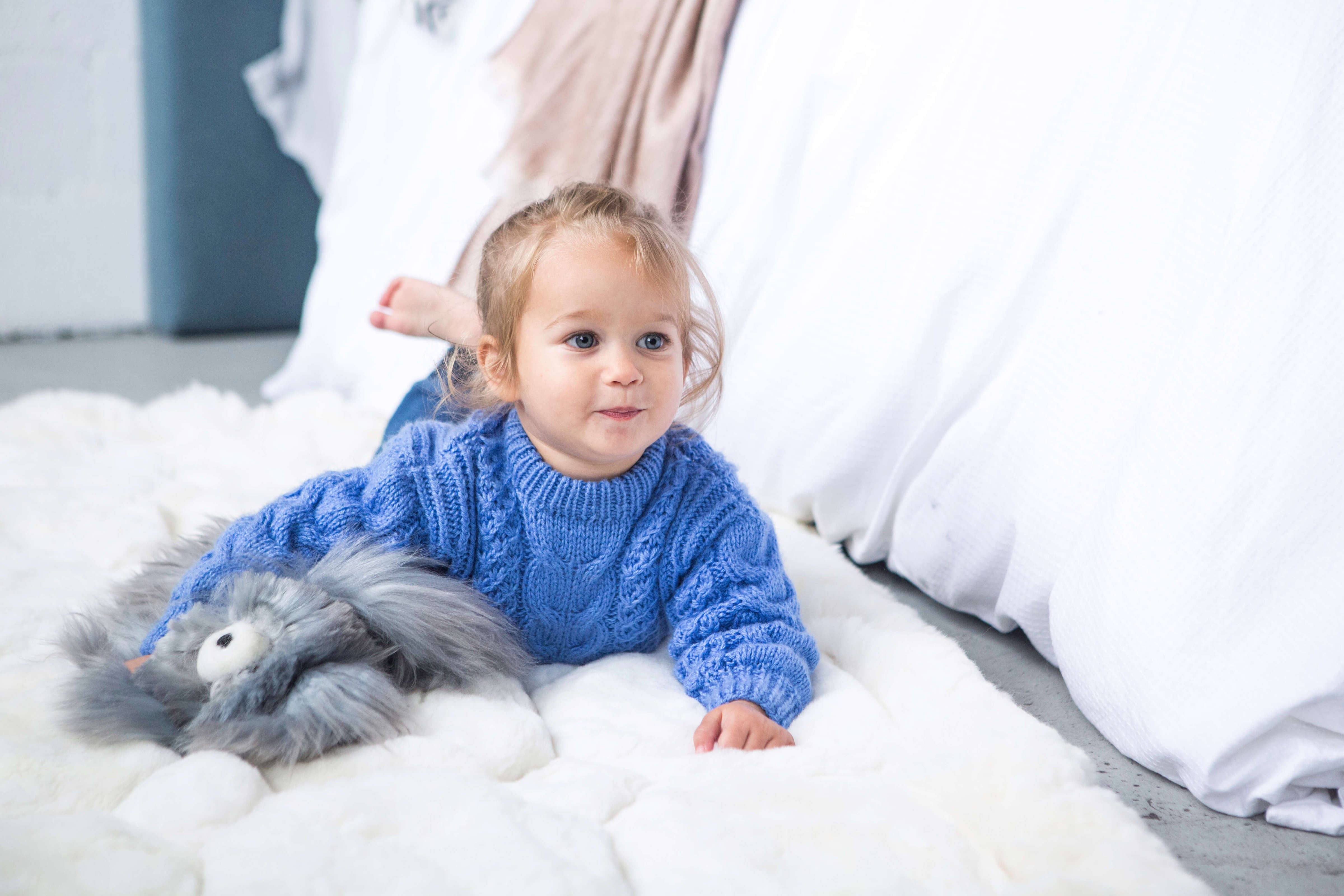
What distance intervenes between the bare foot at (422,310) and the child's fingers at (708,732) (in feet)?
1.68

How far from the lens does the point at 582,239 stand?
78 cm

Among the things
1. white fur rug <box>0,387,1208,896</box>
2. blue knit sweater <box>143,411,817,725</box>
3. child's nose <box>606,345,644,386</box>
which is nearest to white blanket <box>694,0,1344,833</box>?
white fur rug <box>0,387,1208,896</box>

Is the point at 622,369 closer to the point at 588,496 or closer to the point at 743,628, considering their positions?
the point at 588,496

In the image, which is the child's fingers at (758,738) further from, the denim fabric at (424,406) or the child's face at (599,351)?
the denim fabric at (424,406)

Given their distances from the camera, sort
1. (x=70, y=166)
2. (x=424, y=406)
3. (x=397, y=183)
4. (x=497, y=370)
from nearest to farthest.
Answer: (x=497, y=370) < (x=424, y=406) < (x=397, y=183) < (x=70, y=166)

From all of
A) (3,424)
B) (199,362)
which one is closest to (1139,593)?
(3,424)

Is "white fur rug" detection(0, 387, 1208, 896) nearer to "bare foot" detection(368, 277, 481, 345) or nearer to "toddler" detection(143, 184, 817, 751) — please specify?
"toddler" detection(143, 184, 817, 751)

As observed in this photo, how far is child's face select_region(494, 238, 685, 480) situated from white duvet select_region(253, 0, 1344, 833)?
0.31 meters

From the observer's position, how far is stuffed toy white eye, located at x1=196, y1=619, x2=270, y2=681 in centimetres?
67

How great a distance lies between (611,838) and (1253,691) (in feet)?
1.35

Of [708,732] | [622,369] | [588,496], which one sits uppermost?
[622,369]

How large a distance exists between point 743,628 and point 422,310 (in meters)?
0.53

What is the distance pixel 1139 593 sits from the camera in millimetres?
734

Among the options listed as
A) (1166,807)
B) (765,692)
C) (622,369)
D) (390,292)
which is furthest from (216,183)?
(1166,807)
